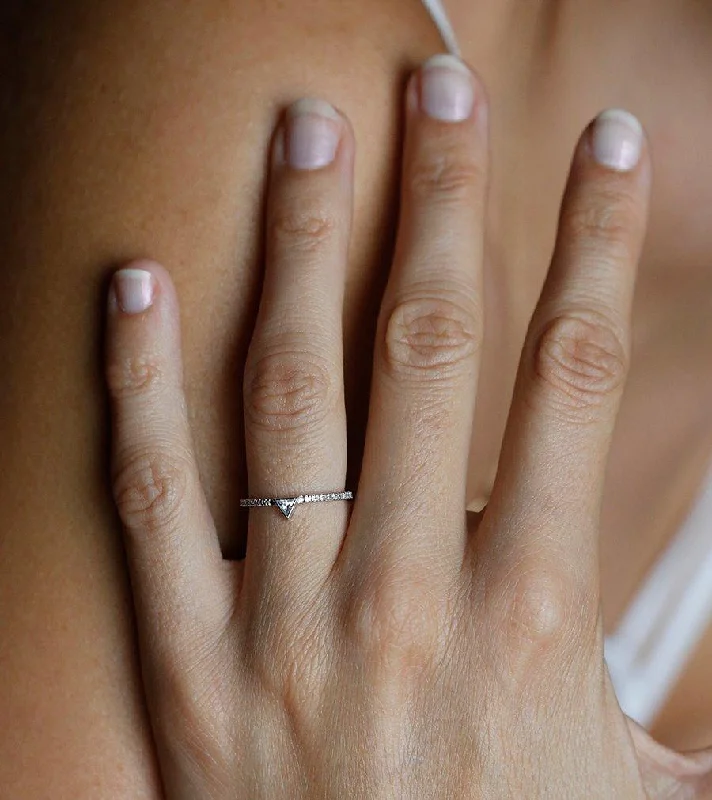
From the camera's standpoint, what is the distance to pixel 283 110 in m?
0.64

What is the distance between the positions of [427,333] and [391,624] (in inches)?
8.3

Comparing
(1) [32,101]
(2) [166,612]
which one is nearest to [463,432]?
(2) [166,612]

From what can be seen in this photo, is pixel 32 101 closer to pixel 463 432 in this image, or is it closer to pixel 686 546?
pixel 463 432

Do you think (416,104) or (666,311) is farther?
(666,311)

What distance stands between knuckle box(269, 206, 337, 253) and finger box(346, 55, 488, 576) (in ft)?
0.21

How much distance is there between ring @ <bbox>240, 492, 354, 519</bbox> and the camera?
647 mm

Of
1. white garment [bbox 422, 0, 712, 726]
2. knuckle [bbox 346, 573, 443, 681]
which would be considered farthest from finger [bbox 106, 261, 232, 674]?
white garment [bbox 422, 0, 712, 726]

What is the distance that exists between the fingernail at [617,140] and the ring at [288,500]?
0.32 metres

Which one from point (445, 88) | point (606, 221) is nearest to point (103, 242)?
point (445, 88)

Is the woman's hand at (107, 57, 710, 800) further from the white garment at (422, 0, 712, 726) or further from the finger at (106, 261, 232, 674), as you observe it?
the white garment at (422, 0, 712, 726)

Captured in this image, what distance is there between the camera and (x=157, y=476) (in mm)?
645

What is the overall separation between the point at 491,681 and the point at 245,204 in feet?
1.26

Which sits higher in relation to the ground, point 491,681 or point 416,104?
point 416,104

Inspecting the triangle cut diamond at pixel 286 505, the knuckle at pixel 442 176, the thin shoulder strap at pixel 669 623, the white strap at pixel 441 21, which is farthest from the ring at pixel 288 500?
the thin shoulder strap at pixel 669 623
